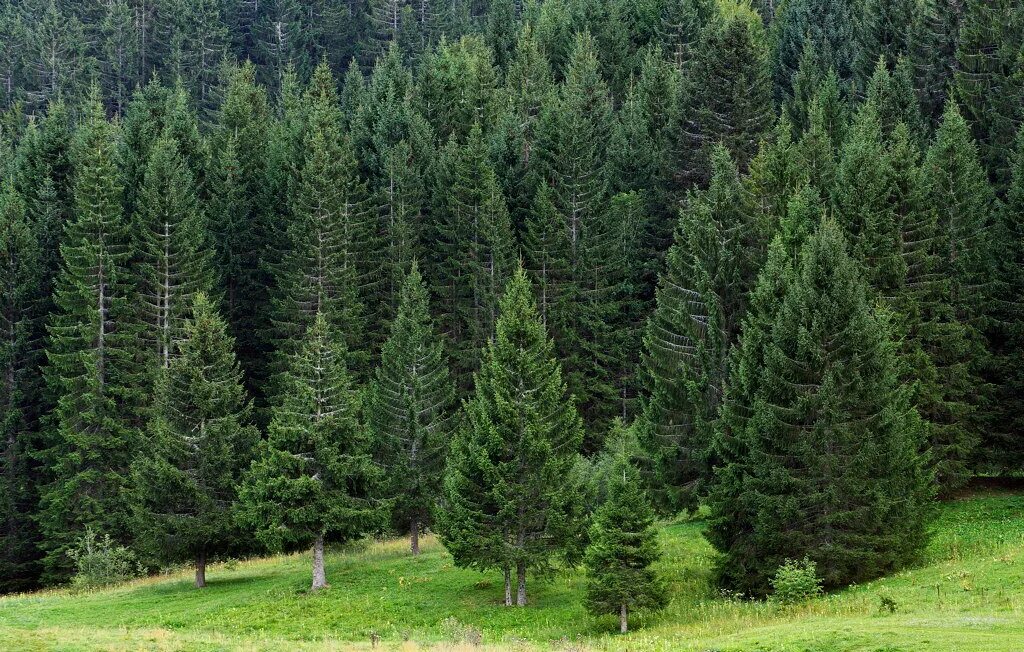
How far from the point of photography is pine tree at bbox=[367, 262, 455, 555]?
185 feet

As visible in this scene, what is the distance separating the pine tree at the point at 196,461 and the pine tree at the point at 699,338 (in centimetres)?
2106

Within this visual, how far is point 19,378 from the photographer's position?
253 ft

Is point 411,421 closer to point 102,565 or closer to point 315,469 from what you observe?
point 315,469

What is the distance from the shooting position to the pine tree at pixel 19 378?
2926 inches

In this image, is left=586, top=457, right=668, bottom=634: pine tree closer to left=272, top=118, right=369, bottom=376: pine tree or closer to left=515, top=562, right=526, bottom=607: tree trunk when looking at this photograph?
left=515, top=562, right=526, bottom=607: tree trunk

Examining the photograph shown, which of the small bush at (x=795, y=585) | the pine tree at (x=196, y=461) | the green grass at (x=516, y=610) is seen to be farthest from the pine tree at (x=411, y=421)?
the small bush at (x=795, y=585)

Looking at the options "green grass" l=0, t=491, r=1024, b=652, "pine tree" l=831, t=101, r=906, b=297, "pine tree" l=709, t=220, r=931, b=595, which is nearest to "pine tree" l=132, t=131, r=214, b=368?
"green grass" l=0, t=491, r=1024, b=652

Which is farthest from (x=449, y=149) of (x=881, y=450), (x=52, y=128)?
(x=881, y=450)

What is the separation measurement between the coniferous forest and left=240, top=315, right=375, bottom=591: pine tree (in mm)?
181

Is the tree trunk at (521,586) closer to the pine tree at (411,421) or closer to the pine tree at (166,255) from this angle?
the pine tree at (411,421)

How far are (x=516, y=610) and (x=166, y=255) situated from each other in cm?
4210

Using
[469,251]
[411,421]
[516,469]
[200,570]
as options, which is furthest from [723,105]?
[200,570]

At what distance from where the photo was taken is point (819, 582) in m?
41.1

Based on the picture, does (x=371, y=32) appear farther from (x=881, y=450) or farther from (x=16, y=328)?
(x=881, y=450)
